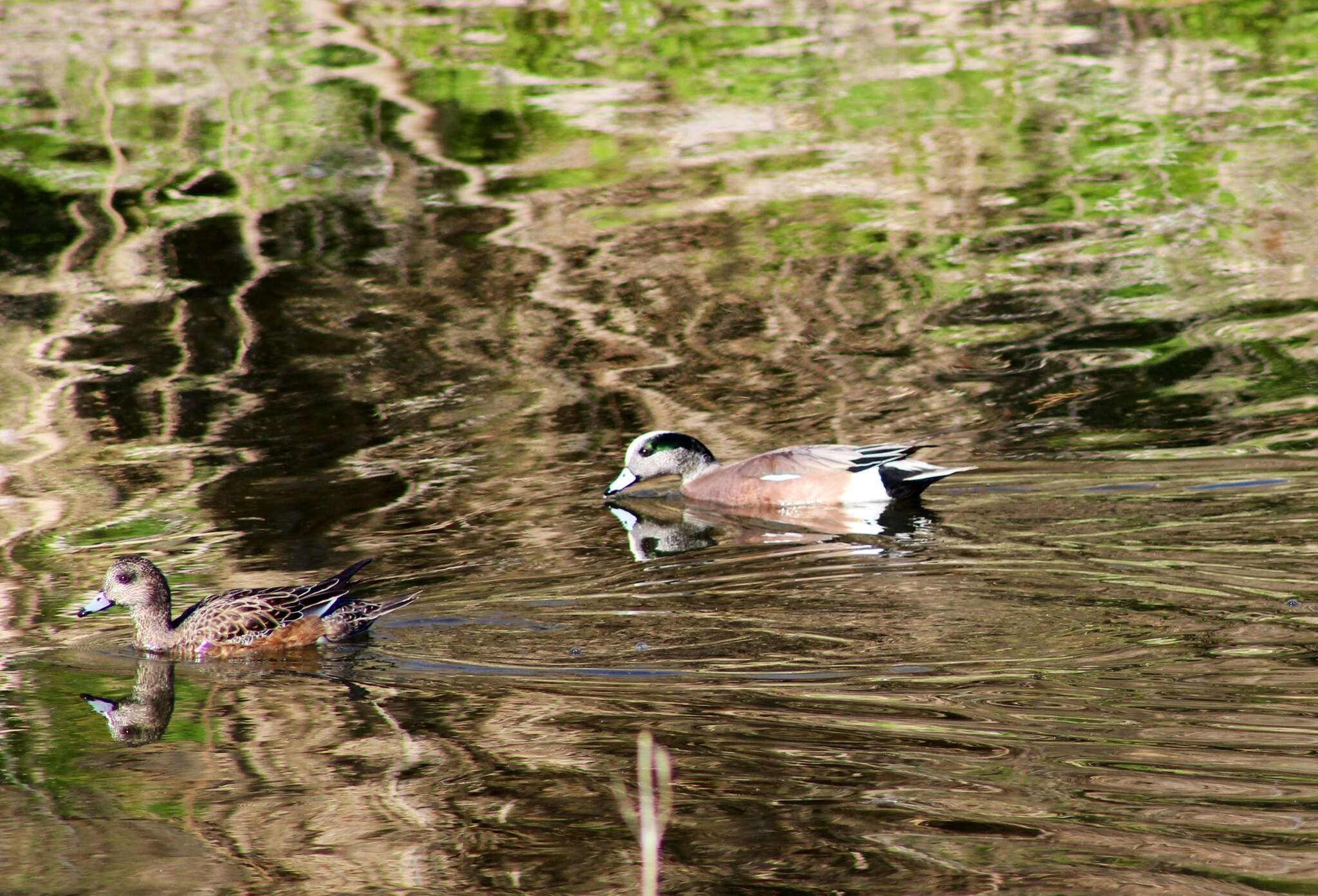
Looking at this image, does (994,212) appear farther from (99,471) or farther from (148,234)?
(99,471)

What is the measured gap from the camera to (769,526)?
873cm

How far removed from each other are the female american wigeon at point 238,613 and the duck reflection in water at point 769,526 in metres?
1.50

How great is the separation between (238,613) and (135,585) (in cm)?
47

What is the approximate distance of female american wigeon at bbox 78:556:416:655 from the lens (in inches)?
268

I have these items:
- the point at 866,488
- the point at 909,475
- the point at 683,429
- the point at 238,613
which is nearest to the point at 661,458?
the point at 683,429

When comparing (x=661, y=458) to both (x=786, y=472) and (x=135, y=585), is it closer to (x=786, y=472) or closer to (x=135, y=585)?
(x=786, y=472)

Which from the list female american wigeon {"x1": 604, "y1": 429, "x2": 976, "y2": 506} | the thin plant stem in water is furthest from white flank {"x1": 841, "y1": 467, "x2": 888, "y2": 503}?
the thin plant stem in water

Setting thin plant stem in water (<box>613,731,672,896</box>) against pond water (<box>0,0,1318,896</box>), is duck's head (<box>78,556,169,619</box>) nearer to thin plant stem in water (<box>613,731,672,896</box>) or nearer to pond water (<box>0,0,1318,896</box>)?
pond water (<box>0,0,1318,896</box>)

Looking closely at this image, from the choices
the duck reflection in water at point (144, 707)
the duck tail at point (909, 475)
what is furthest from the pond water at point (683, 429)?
the duck tail at point (909, 475)

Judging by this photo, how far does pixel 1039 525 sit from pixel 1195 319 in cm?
365

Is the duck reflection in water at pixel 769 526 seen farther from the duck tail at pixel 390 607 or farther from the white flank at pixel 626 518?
the duck tail at pixel 390 607

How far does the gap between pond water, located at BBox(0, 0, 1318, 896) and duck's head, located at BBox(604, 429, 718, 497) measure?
183 millimetres

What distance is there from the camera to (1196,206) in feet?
44.3

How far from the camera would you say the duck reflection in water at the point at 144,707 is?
5.95m
